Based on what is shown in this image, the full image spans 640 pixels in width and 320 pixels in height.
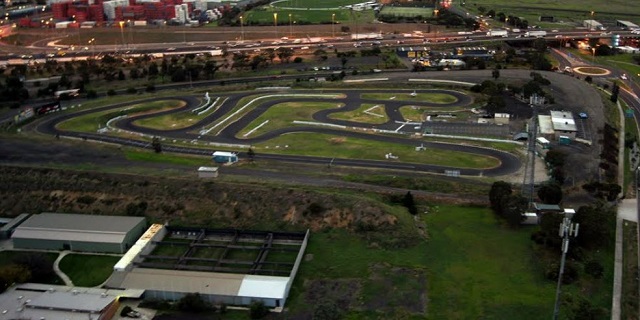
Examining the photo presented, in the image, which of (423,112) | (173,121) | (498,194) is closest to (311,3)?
(423,112)

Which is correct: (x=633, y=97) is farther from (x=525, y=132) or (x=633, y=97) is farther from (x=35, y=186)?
(x=35, y=186)

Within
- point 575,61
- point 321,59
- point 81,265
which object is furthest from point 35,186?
point 575,61

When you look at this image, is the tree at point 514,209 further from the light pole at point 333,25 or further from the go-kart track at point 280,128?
the light pole at point 333,25

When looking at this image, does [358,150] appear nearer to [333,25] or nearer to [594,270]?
[594,270]

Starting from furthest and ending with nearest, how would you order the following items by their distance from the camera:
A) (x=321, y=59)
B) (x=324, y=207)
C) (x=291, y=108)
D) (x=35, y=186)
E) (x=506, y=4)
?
(x=506, y=4) → (x=321, y=59) → (x=291, y=108) → (x=35, y=186) → (x=324, y=207)

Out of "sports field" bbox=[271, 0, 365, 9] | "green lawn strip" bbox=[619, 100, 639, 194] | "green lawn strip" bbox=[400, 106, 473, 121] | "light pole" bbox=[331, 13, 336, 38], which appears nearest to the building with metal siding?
"green lawn strip" bbox=[400, 106, 473, 121]
